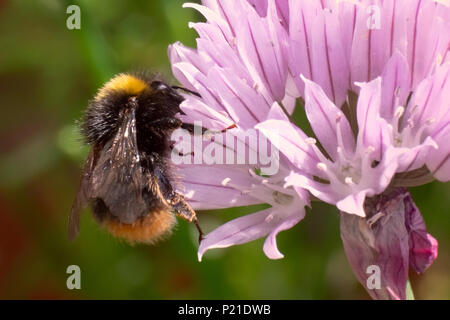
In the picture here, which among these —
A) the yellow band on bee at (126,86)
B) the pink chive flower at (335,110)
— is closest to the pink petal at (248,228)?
the pink chive flower at (335,110)

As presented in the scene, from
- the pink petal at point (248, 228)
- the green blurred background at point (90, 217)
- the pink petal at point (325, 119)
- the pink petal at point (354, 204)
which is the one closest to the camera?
the pink petal at point (354, 204)

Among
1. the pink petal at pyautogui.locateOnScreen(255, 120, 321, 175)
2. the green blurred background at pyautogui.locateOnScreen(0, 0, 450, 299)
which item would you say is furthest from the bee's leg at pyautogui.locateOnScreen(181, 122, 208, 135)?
the green blurred background at pyautogui.locateOnScreen(0, 0, 450, 299)

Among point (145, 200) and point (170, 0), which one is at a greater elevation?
point (170, 0)

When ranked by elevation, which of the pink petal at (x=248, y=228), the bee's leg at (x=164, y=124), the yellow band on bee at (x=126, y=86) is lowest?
the pink petal at (x=248, y=228)

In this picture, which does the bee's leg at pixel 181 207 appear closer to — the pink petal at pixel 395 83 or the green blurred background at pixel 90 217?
the pink petal at pixel 395 83

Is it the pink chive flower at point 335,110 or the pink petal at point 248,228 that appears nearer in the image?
the pink chive flower at point 335,110

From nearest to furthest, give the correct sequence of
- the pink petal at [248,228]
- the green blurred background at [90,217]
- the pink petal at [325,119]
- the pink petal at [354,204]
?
the pink petal at [354,204]
the pink petal at [325,119]
the pink petal at [248,228]
the green blurred background at [90,217]
